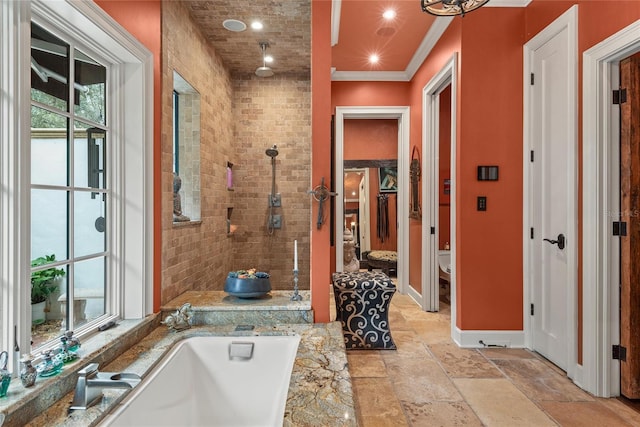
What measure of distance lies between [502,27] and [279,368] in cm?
312

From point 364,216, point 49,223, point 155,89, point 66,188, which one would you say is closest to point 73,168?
point 66,188

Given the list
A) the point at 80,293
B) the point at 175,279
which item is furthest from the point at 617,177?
the point at 80,293

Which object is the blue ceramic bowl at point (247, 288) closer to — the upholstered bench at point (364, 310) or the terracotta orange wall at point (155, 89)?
the terracotta orange wall at point (155, 89)

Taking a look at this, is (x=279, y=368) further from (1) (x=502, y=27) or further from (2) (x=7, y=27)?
(1) (x=502, y=27)

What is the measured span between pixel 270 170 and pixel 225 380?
8.80ft

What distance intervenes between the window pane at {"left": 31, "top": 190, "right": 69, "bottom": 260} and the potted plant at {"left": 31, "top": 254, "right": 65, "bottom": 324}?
31mm

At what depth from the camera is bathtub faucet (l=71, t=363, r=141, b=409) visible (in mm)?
1317

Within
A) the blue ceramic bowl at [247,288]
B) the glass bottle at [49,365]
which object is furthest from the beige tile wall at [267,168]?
the glass bottle at [49,365]

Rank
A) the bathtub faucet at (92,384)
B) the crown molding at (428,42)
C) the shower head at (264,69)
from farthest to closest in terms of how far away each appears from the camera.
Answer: the shower head at (264,69) → the crown molding at (428,42) → the bathtub faucet at (92,384)

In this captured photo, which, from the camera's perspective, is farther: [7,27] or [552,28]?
[552,28]

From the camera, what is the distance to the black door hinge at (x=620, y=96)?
2.19m

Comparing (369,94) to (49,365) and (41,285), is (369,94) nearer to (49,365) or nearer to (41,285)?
(41,285)

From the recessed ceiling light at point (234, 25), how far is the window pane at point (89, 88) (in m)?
1.34

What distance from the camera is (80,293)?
185 cm
